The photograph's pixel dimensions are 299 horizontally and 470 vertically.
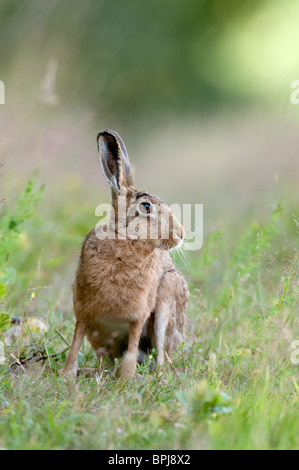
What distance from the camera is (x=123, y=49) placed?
14938 millimetres

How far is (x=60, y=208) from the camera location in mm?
7969

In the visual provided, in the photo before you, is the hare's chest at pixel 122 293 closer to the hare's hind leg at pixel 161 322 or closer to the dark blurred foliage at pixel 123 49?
the hare's hind leg at pixel 161 322

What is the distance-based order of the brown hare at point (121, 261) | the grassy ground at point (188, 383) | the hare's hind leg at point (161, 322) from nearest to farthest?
the grassy ground at point (188, 383)
the brown hare at point (121, 261)
the hare's hind leg at point (161, 322)

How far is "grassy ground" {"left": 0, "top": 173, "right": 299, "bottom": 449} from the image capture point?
3025 millimetres

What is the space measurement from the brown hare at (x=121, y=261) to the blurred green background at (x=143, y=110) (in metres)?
1.20

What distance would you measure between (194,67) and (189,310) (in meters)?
12.1

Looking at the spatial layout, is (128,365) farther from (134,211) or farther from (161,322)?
(134,211)

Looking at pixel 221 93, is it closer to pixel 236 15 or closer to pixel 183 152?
pixel 236 15

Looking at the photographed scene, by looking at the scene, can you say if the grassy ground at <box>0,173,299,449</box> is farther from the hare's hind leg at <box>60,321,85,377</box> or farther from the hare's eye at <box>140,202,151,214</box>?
the hare's eye at <box>140,202,151,214</box>

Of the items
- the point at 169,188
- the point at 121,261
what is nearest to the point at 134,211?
the point at 121,261

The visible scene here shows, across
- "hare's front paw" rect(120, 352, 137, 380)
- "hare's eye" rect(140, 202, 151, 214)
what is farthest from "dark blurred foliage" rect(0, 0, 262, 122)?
"hare's front paw" rect(120, 352, 137, 380)

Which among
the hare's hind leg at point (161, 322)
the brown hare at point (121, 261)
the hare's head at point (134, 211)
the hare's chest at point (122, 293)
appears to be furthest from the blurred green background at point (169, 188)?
the hare's head at point (134, 211)

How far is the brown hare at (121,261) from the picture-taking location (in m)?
4.27
